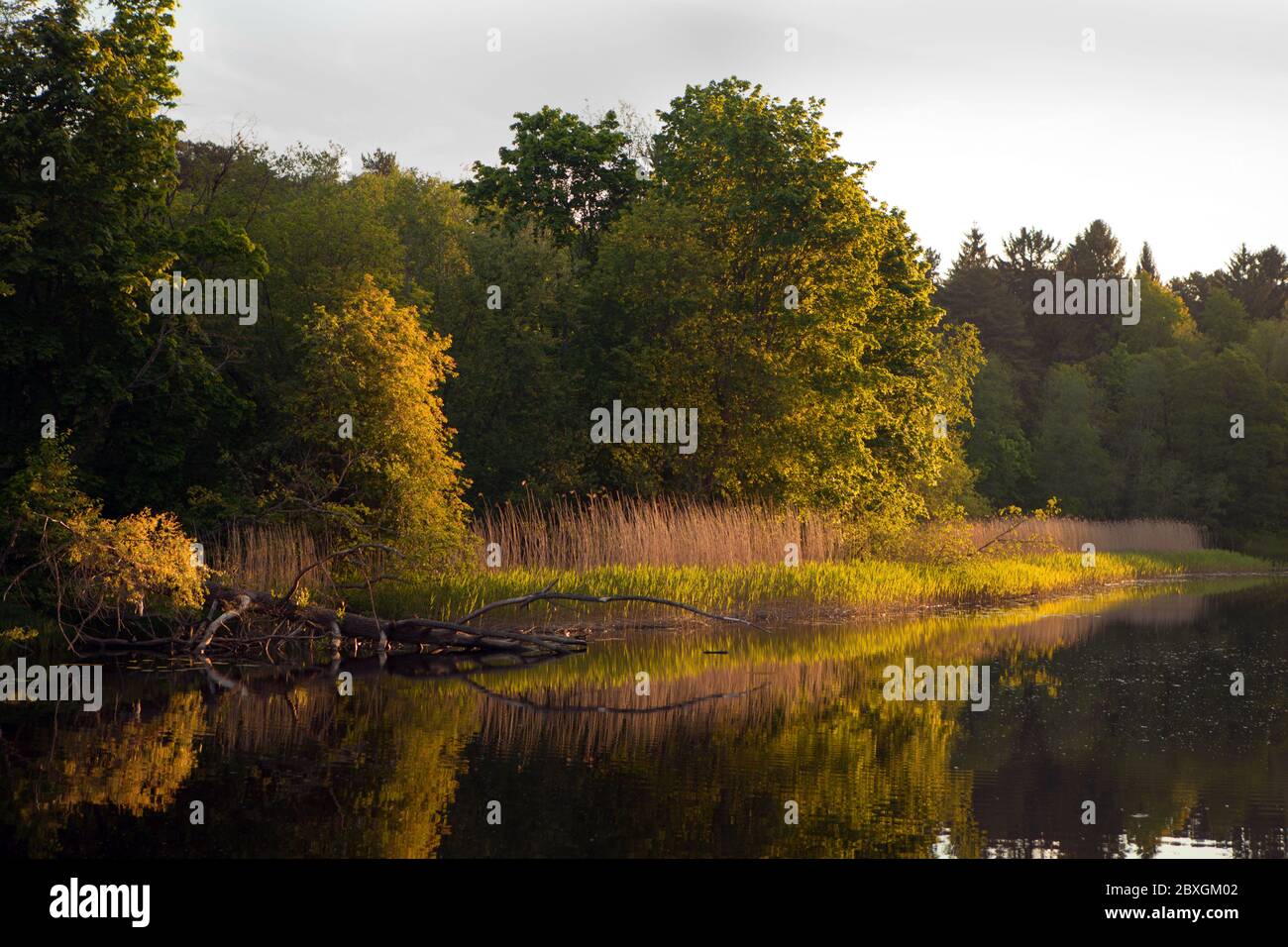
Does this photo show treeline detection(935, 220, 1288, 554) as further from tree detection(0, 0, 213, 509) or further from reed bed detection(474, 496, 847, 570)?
tree detection(0, 0, 213, 509)

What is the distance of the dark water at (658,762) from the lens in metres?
8.79

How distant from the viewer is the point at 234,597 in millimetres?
19453

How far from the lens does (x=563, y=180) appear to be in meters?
37.4

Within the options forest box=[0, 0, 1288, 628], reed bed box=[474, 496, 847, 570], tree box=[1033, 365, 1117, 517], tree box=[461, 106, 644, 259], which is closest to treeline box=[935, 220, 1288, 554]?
tree box=[1033, 365, 1117, 517]

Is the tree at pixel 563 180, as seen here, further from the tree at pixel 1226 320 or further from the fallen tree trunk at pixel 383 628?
the tree at pixel 1226 320

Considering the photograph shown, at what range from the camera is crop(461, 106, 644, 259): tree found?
121 feet

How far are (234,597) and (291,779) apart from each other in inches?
374

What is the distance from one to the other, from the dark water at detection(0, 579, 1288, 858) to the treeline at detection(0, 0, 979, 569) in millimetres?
6353

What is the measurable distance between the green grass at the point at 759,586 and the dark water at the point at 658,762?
3062 millimetres

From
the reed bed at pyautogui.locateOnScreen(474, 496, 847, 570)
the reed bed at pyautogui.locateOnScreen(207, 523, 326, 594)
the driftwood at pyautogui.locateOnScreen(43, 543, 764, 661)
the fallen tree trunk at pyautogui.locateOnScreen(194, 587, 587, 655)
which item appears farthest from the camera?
the reed bed at pyautogui.locateOnScreen(474, 496, 847, 570)

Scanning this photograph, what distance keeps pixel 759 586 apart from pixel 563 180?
53.5 feet

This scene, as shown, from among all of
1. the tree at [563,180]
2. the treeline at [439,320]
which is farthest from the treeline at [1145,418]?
the tree at [563,180]
